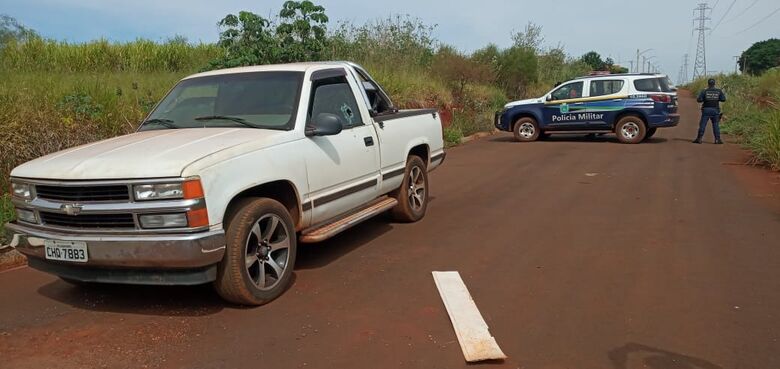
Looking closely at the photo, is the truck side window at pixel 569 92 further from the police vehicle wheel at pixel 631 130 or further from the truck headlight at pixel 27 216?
the truck headlight at pixel 27 216

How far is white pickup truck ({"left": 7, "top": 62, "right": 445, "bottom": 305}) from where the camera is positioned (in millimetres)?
3992

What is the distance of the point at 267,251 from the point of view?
460 cm

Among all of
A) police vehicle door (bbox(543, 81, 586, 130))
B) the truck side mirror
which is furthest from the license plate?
police vehicle door (bbox(543, 81, 586, 130))

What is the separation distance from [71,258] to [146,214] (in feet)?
2.15

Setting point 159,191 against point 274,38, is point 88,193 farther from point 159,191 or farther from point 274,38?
point 274,38

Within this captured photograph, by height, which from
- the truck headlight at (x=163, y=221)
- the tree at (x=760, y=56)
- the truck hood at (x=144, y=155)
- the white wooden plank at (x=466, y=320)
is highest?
the tree at (x=760, y=56)

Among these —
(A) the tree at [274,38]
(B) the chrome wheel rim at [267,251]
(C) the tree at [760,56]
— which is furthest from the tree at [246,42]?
(C) the tree at [760,56]

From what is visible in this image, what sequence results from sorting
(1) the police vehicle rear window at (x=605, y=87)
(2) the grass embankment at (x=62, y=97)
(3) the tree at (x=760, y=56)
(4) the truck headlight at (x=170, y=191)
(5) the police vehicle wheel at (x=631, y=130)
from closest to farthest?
1. (4) the truck headlight at (x=170, y=191)
2. (2) the grass embankment at (x=62, y=97)
3. (5) the police vehicle wheel at (x=631, y=130)
4. (1) the police vehicle rear window at (x=605, y=87)
5. (3) the tree at (x=760, y=56)

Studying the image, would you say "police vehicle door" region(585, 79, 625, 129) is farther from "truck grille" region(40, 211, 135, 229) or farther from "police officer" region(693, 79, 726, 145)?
"truck grille" region(40, 211, 135, 229)

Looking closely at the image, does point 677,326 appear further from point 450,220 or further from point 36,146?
point 36,146

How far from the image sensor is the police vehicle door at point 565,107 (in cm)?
1705

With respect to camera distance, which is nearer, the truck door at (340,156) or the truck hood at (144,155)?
the truck hood at (144,155)

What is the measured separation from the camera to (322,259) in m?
5.81

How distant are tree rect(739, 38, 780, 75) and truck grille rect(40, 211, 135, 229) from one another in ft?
300
